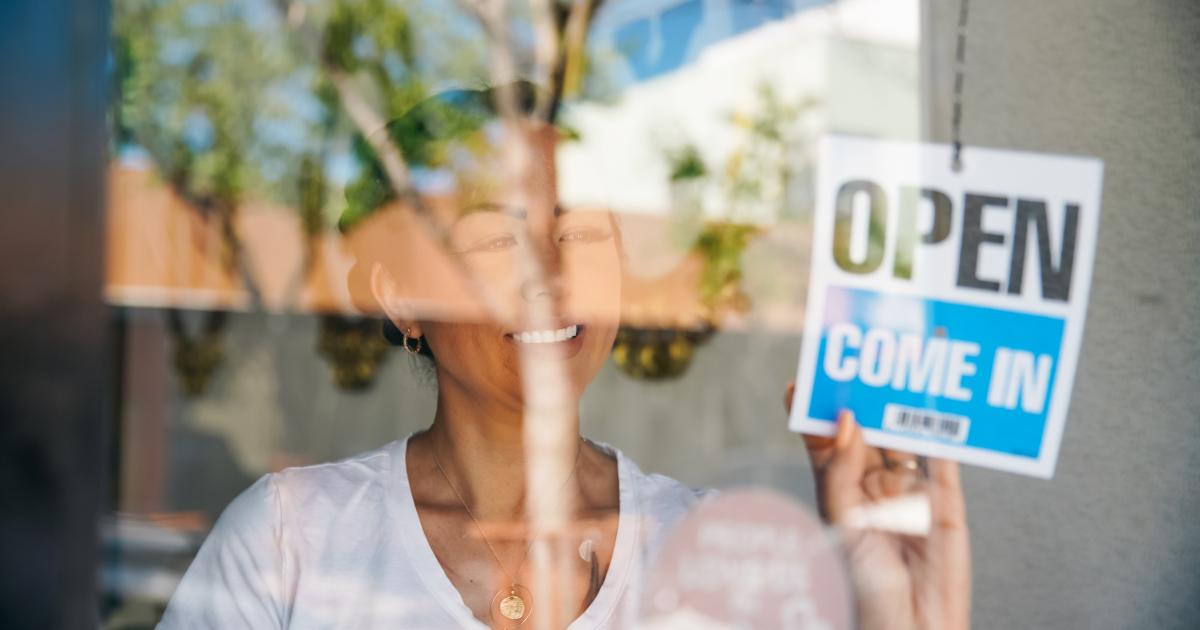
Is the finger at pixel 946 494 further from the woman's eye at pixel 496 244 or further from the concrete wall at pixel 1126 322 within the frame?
the woman's eye at pixel 496 244

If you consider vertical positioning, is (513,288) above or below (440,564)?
above

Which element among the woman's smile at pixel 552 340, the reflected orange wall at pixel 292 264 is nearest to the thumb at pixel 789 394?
the reflected orange wall at pixel 292 264

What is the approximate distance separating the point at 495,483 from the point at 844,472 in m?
0.58

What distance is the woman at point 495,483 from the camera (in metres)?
1.63

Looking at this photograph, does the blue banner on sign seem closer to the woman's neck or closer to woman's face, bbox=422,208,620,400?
woman's face, bbox=422,208,620,400

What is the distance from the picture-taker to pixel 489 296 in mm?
1691

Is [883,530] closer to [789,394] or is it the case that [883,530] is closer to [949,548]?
[949,548]

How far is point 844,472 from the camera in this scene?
1733mm

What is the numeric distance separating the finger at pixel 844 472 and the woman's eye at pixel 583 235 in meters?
0.50

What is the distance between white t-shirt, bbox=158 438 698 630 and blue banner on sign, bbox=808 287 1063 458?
16.9 inches

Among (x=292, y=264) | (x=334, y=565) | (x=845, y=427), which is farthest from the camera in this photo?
(x=292, y=264)

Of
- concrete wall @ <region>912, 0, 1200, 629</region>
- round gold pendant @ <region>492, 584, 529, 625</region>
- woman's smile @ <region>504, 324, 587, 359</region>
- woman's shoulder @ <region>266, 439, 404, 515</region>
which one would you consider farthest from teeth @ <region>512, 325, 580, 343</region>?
concrete wall @ <region>912, 0, 1200, 629</region>

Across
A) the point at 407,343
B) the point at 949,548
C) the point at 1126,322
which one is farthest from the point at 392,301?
the point at 1126,322

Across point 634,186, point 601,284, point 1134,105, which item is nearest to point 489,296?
point 601,284
